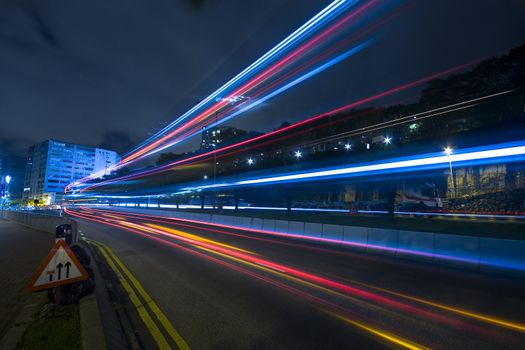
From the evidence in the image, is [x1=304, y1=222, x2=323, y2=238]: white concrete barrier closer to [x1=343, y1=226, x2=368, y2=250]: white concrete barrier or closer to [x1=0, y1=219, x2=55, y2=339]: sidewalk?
[x1=343, y1=226, x2=368, y2=250]: white concrete barrier

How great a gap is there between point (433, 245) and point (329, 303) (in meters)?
7.52

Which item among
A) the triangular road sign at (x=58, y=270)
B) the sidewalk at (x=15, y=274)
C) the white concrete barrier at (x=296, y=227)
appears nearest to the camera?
the triangular road sign at (x=58, y=270)

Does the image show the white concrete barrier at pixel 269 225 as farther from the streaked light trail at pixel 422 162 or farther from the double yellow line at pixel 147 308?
the double yellow line at pixel 147 308

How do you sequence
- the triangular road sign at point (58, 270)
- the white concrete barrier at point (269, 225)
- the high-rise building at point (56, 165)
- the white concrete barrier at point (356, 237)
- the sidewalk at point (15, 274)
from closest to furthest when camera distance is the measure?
the triangular road sign at point (58, 270)
the sidewalk at point (15, 274)
the white concrete barrier at point (356, 237)
the white concrete barrier at point (269, 225)
the high-rise building at point (56, 165)

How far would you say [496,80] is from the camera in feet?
81.5

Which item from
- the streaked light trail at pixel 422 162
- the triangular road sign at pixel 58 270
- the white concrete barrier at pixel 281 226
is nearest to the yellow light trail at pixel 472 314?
the triangular road sign at pixel 58 270

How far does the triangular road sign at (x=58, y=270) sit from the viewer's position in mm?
4805

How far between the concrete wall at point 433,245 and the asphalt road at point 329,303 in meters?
0.83

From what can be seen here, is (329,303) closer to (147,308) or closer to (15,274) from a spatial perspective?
(147,308)

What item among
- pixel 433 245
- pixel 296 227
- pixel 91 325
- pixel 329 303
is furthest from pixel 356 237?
pixel 91 325

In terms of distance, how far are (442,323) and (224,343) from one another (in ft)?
12.5

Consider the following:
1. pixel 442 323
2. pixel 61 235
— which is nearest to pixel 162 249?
pixel 61 235

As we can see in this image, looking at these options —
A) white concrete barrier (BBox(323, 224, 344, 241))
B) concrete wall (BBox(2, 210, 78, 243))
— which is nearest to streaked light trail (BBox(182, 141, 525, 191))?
white concrete barrier (BBox(323, 224, 344, 241))

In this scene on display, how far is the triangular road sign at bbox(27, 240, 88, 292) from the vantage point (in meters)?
4.80
